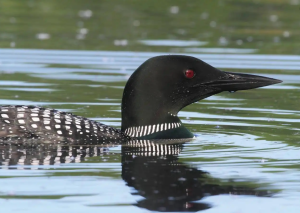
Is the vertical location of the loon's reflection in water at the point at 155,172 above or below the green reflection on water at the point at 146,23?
below

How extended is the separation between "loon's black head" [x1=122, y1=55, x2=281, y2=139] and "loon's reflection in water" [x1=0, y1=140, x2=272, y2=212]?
15 centimetres

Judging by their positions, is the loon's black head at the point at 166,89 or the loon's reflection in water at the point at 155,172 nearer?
the loon's reflection in water at the point at 155,172

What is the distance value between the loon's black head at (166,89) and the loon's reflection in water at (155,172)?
5.9 inches

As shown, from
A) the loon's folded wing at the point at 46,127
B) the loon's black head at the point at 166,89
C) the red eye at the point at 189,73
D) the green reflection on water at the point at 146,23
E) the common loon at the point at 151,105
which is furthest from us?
the green reflection on water at the point at 146,23

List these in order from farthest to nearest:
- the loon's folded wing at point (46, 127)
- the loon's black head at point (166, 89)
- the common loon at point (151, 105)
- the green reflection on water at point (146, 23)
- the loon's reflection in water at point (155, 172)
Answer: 1. the green reflection on water at point (146, 23)
2. the loon's black head at point (166, 89)
3. the common loon at point (151, 105)
4. the loon's folded wing at point (46, 127)
5. the loon's reflection in water at point (155, 172)

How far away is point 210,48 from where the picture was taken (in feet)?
45.1

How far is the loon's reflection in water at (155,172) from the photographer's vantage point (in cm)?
505

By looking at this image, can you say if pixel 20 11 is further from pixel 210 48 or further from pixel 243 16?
pixel 210 48

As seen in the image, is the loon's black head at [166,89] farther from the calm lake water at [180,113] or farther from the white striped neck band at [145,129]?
the calm lake water at [180,113]

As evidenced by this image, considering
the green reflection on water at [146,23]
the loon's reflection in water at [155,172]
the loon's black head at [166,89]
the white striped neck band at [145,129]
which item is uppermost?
the green reflection on water at [146,23]

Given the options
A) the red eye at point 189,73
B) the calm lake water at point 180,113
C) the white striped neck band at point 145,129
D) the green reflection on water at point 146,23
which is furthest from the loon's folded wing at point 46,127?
the green reflection on water at point 146,23

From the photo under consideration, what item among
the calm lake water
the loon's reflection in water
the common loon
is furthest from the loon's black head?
the calm lake water

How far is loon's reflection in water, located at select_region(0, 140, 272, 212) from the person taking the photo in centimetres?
505

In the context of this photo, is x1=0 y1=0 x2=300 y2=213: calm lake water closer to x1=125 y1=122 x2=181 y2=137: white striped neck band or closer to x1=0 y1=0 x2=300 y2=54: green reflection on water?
x1=0 y1=0 x2=300 y2=54: green reflection on water
